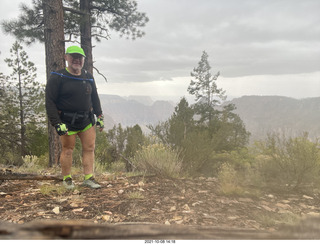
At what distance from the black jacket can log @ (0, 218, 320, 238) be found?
2164 millimetres

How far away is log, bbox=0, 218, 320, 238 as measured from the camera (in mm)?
952

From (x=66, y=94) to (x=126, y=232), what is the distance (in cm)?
255

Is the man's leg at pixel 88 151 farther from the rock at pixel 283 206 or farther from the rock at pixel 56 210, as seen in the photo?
the rock at pixel 283 206

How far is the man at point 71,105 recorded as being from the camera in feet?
9.79

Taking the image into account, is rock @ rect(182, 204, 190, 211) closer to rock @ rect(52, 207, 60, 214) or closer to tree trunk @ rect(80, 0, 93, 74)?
rock @ rect(52, 207, 60, 214)

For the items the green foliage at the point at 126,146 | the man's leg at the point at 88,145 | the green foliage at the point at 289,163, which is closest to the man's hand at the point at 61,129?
the man's leg at the point at 88,145

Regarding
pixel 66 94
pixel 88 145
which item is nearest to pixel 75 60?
pixel 66 94

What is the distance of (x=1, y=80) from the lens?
14570 mm

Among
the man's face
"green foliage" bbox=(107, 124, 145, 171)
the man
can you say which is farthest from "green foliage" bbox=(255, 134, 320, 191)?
"green foliage" bbox=(107, 124, 145, 171)

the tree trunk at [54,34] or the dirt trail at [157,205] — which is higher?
the tree trunk at [54,34]

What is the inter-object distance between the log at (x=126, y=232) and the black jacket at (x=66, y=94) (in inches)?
85.2
